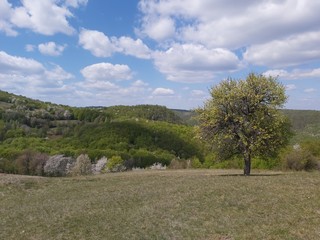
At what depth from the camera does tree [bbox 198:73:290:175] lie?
124 feet

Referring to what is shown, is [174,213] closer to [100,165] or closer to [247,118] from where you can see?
[247,118]

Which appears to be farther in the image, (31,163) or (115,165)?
(31,163)

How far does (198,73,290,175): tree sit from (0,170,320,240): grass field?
9.39 m

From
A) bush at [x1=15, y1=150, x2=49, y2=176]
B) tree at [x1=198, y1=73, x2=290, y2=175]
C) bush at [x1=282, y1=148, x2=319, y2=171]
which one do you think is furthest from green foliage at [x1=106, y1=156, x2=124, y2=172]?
tree at [x1=198, y1=73, x2=290, y2=175]

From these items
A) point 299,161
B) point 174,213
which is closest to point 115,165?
point 299,161

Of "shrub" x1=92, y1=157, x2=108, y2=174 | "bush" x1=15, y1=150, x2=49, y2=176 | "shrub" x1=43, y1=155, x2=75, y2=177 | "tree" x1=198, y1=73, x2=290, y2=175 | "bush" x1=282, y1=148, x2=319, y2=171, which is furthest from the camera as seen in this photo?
"shrub" x1=92, y1=157, x2=108, y2=174

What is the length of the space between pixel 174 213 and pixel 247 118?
803 inches

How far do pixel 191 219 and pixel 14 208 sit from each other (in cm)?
1447

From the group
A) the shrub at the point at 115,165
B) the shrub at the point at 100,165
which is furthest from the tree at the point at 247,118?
the shrub at the point at 100,165

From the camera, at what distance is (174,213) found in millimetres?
20719

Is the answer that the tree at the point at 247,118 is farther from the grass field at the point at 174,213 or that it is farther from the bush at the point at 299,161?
the bush at the point at 299,161

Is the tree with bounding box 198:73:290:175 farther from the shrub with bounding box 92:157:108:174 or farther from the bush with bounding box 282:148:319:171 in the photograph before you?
the shrub with bounding box 92:157:108:174

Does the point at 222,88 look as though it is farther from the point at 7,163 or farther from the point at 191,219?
the point at 7,163

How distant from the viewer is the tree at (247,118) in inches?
1484
